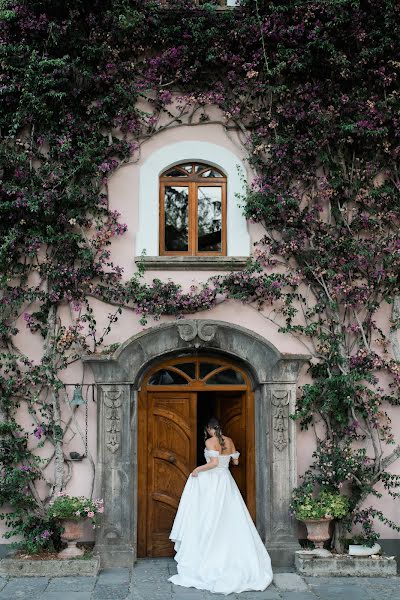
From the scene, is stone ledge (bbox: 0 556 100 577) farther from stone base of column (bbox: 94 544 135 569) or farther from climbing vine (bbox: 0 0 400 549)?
climbing vine (bbox: 0 0 400 549)

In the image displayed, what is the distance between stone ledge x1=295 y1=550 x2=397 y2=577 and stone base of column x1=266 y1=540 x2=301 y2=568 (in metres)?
0.20

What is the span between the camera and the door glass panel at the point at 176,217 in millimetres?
8664

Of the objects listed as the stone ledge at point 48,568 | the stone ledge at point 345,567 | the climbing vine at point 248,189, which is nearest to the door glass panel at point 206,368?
the climbing vine at point 248,189

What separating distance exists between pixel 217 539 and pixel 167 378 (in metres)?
1.96

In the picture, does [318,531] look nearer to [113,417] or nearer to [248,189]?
[113,417]

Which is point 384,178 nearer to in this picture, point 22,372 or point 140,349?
point 140,349

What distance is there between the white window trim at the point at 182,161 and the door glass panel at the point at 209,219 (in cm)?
16

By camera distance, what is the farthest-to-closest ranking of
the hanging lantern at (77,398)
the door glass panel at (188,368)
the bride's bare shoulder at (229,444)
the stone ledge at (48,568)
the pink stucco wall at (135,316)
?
the door glass panel at (188,368), the pink stucco wall at (135,316), the bride's bare shoulder at (229,444), the hanging lantern at (77,398), the stone ledge at (48,568)

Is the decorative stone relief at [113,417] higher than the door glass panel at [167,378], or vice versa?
the door glass panel at [167,378]

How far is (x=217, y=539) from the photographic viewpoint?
7.46 m

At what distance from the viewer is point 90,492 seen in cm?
803

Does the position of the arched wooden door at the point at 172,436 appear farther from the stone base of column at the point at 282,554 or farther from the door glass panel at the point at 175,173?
the door glass panel at the point at 175,173

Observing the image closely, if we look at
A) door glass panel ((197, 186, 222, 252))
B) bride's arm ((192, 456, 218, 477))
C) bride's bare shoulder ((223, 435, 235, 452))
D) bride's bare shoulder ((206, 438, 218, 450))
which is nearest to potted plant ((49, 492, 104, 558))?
bride's arm ((192, 456, 218, 477))

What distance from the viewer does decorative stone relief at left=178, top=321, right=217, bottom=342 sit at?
8.09 meters
